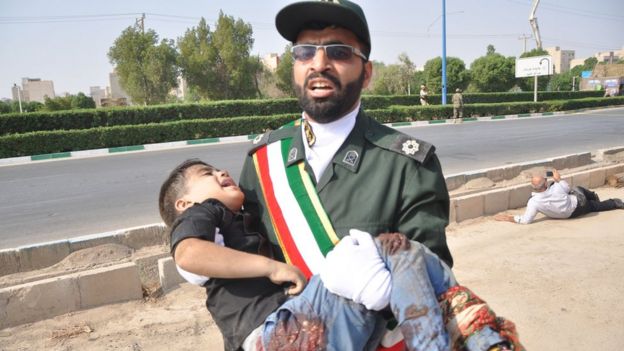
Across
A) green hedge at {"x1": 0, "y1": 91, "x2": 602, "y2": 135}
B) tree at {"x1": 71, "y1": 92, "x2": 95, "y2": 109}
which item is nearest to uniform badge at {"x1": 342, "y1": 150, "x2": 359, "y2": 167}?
green hedge at {"x1": 0, "y1": 91, "x2": 602, "y2": 135}

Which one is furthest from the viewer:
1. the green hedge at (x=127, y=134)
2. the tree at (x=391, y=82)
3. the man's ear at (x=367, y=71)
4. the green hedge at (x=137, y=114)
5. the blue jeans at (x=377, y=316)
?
the tree at (x=391, y=82)

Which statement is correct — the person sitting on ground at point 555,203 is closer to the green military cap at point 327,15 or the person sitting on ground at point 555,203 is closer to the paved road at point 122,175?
the paved road at point 122,175

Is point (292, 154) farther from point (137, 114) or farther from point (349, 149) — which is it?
point (137, 114)

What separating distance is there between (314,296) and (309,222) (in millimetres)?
310

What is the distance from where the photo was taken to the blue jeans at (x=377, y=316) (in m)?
1.22

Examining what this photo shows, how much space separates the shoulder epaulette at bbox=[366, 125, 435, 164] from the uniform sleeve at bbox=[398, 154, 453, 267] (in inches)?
1.1

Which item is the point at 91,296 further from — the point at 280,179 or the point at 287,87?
the point at 287,87

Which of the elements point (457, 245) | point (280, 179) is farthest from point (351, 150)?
point (457, 245)

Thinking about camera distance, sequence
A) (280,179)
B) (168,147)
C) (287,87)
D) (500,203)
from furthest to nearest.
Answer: (287,87) < (168,147) < (500,203) < (280,179)

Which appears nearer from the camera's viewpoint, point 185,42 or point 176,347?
point 176,347

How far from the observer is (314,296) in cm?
134

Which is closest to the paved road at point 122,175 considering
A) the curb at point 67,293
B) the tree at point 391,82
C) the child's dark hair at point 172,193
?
the curb at point 67,293

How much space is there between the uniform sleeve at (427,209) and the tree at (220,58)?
1264 inches

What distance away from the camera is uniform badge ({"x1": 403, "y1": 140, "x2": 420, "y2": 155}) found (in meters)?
1.58
